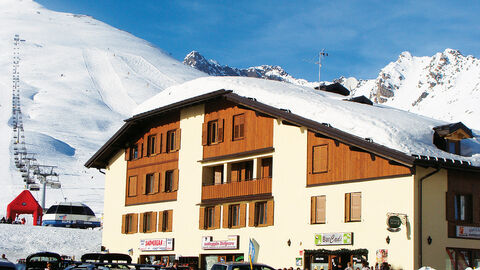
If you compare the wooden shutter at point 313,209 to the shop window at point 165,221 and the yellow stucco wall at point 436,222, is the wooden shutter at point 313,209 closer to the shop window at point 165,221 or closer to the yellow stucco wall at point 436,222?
the yellow stucco wall at point 436,222

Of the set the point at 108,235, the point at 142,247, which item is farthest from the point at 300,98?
the point at 108,235

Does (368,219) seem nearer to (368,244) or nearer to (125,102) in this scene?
(368,244)

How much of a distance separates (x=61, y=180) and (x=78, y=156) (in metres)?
21.0

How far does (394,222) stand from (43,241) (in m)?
29.9

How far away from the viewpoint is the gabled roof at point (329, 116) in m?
32.1

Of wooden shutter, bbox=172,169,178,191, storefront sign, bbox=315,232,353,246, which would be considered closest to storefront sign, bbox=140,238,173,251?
wooden shutter, bbox=172,169,178,191

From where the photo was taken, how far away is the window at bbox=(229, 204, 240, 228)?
134 ft

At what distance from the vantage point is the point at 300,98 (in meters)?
39.6

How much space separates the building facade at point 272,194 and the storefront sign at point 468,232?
4 cm

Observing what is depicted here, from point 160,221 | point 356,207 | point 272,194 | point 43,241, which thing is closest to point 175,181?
point 160,221

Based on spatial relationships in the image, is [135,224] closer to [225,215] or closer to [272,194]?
[225,215]

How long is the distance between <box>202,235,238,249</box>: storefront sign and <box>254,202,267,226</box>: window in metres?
1.62

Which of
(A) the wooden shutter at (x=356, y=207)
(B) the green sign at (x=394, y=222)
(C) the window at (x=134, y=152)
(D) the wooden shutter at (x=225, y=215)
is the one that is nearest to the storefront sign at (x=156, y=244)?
(D) the wooden shutter at (x=225, y=215)

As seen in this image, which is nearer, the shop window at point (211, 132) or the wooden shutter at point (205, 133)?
the shop window at point (211, 132)
